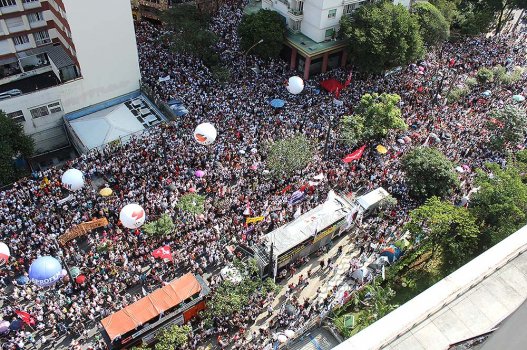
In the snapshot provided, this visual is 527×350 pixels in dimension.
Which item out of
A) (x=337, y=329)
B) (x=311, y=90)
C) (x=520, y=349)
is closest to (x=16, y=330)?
(x=337, y=329)

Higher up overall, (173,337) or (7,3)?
(7,3)

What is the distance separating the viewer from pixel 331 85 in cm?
4741

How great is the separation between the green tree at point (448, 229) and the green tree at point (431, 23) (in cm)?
2620

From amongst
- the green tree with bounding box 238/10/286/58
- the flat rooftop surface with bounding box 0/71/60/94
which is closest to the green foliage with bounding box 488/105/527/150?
the green tree with bounding box 238/10/286/58

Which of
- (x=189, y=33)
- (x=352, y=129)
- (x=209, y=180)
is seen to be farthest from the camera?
(x=189, y=33)

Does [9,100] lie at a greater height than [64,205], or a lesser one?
greater

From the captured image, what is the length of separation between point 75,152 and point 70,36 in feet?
35.0

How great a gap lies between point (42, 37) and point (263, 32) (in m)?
21.0

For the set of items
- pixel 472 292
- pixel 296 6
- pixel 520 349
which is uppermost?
pixel 520 349

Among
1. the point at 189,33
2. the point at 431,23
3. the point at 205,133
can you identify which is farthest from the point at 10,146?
the point at 431,23

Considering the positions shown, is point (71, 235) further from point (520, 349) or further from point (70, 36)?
point (520, 349)

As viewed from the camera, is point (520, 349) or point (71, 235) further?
point (71, 235)

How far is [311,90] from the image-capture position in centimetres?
4794

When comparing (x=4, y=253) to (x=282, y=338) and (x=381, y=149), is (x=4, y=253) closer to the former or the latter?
(x=282, y=338)
